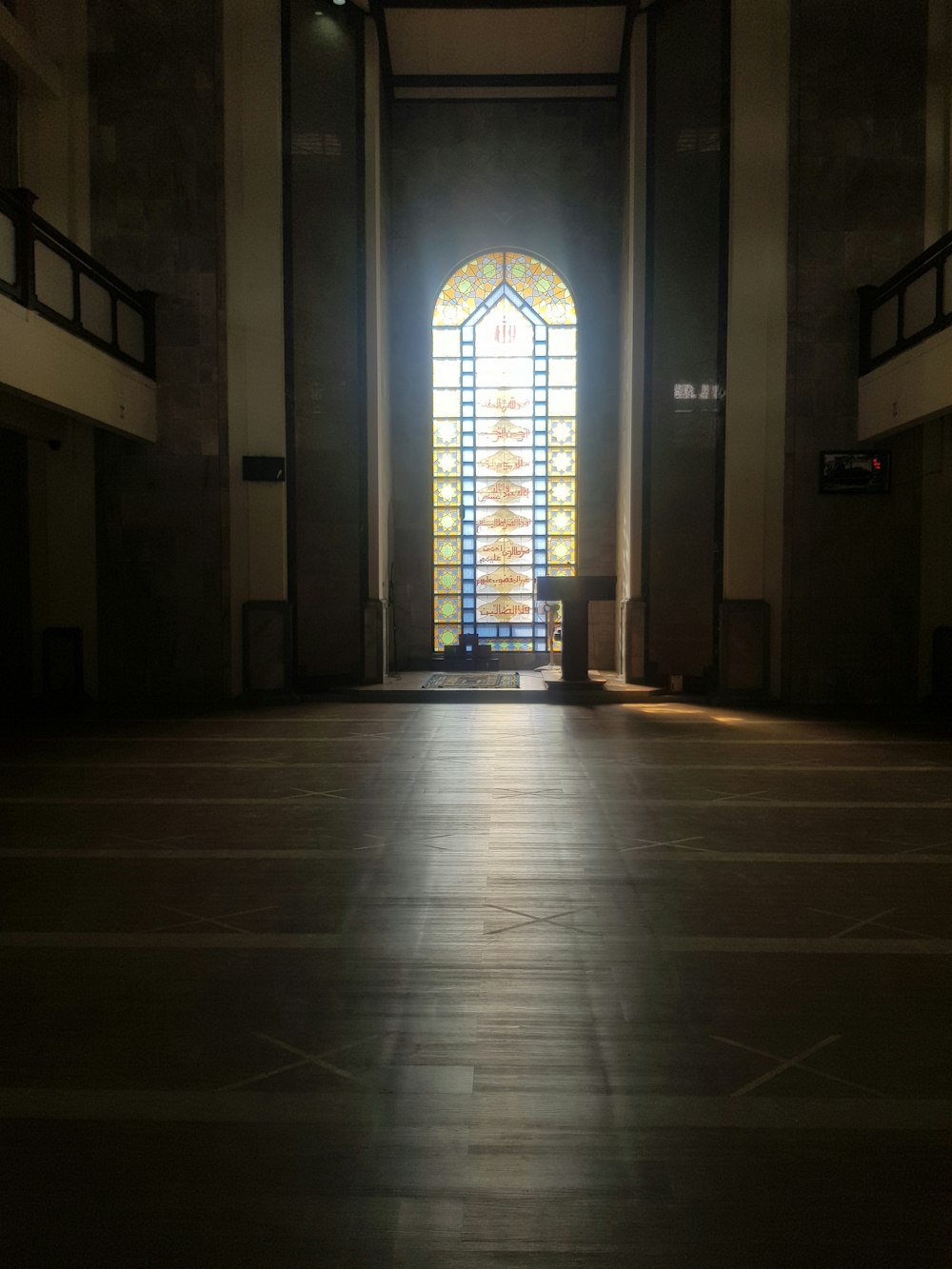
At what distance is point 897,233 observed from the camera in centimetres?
954

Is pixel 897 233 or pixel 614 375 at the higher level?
pixel 897 233

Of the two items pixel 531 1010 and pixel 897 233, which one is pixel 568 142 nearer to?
pixel 897 233

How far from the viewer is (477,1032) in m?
2.51

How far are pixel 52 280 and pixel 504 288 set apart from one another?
619cm

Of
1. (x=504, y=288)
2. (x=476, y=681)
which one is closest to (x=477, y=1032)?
(x=476, y=681)

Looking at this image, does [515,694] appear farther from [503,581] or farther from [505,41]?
[505,41]

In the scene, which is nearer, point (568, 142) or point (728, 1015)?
point (728, 1015)

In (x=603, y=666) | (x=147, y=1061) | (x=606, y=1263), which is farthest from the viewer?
(x=603, y=666)

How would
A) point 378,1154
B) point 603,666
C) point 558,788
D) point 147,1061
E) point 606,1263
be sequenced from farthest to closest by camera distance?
point 603,666 → point 558,788 → point 147,1061 → point 378,1154 → point 606,1263

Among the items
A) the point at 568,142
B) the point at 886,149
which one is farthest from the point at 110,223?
the point at 886,149

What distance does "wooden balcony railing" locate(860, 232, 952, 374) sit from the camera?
784cm

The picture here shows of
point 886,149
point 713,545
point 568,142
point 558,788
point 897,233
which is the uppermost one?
point 568,142

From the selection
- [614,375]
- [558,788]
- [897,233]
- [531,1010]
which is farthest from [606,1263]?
[614,375]

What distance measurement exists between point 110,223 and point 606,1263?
9948 mm
